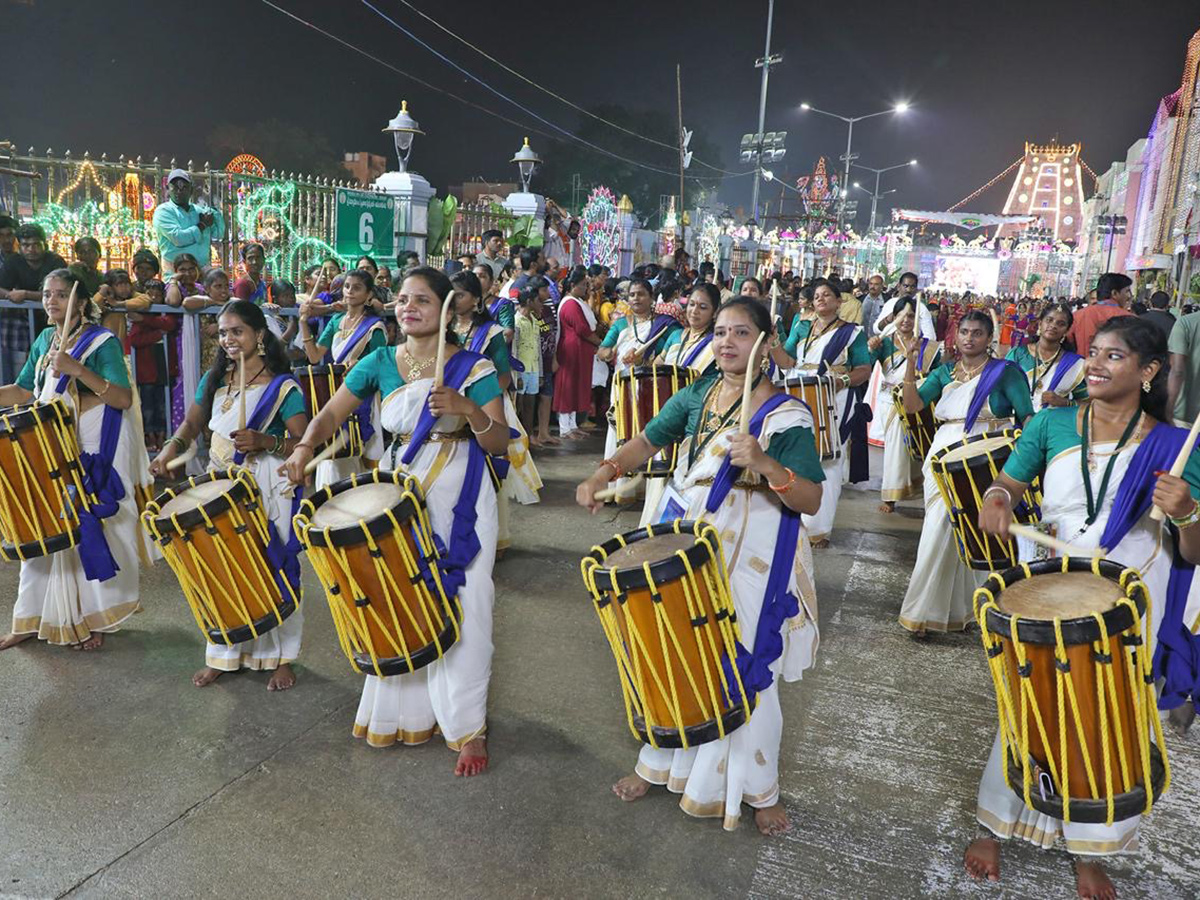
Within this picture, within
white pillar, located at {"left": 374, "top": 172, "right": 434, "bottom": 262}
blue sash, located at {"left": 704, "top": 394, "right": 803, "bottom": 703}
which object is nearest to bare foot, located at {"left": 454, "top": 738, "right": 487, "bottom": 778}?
blue sash, located at {"left": 704, "top": 394, "right": 803, "bottom": 703}

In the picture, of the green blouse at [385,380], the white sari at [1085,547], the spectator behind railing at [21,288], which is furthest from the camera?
the spectator behind railing at [21,288]

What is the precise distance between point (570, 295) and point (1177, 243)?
98.4ft

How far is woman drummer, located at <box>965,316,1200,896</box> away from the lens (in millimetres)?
2830

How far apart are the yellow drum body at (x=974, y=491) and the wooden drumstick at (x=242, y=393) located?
3.03 meters

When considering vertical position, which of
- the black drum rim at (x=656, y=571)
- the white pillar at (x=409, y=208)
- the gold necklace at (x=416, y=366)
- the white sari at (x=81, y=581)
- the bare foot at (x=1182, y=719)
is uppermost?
the white pillar at (x=409, y=208)

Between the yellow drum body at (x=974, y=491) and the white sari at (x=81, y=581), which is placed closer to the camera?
the yellow drum body at (x=974, y=491)

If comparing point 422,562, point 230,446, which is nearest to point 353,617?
point 422,562

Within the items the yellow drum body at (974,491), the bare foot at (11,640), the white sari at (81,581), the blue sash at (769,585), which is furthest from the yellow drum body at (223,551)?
the yellow drum body at (974,491)

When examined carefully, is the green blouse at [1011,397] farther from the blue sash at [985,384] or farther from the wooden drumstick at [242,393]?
the wooden drumstick at [242,393]

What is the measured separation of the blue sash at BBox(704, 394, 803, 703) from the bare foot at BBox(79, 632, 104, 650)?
3.15 m

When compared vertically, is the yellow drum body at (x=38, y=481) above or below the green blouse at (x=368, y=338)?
below

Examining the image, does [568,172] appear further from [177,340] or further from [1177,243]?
[177,340]

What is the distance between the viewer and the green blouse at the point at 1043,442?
305cm

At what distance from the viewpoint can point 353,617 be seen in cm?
313
